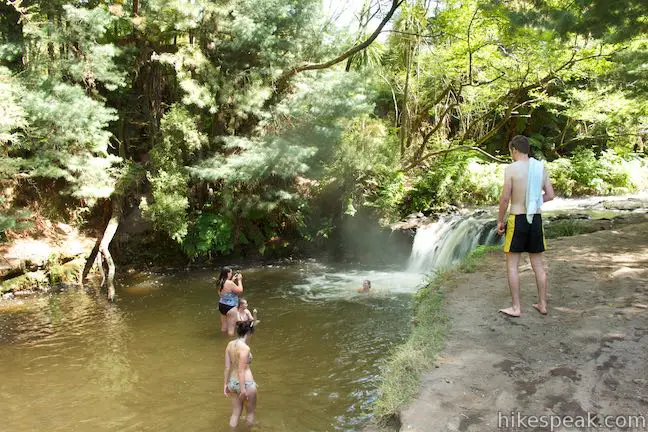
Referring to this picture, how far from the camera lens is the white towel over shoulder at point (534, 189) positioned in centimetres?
508

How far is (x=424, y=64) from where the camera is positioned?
55.3 ft

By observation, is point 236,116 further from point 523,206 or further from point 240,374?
point 523,206

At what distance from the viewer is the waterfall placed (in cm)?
1142

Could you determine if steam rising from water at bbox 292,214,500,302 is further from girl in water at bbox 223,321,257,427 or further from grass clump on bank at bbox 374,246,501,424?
girl in water at bbox 223,321,257,427

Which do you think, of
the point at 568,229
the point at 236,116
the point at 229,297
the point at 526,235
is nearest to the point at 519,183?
the point at 526,235

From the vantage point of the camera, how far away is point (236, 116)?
14.0m

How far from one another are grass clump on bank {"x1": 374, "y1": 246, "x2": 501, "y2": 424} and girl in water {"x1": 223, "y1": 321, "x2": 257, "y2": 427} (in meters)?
1.46

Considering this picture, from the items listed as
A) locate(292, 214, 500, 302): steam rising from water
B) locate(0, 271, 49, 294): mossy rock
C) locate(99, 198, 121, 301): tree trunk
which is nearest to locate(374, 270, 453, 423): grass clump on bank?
locate(292, 214, 500, 302): steam rising from water

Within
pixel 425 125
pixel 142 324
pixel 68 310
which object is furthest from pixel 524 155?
pixel 425 125

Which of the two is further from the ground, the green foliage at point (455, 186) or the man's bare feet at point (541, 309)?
the green foliage at point (455, 186)

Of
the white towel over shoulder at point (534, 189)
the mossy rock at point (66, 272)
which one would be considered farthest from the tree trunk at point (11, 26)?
the white towel over shoulder at point (534, 189)

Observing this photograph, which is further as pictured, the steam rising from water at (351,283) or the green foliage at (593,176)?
the green foliage at (593,176)

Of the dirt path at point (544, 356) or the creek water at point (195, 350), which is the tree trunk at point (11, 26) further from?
the dirt path at point (544, 356)

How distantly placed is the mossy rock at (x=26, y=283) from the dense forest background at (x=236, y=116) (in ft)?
4.68
